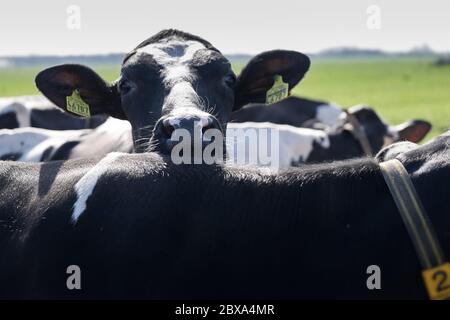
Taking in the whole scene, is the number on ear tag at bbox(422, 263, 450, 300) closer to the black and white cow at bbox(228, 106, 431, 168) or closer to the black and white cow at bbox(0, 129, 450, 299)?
the black and white cow at bbox(0, 129, 450, 299)

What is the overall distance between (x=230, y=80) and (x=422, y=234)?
3.39 m

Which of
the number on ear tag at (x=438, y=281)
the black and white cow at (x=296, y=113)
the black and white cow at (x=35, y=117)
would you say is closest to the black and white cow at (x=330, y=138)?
the black and white cow at (x=296, y=113)

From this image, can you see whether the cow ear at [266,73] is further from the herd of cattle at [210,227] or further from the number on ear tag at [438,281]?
the number on ear tag at [438,281]

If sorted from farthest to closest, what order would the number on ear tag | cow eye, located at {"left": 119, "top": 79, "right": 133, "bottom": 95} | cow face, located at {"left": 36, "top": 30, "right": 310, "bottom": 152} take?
cow eye, located at {"left": 119, "top": 79, "right": 133, "bottom": 95}, cow face, located at {"left": 36, "top": 30, "right": 310, "bottom": 152}, the number on ear tag

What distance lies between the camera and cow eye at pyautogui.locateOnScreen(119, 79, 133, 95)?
570 centimetres

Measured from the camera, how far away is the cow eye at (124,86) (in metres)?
5.70

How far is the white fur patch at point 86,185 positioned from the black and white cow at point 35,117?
20.3 feet

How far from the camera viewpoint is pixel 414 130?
10.0 m

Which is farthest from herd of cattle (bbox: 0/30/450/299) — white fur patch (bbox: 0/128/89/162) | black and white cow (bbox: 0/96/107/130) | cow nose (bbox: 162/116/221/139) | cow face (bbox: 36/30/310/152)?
black and white cow (bbox: 0/96/107/130)

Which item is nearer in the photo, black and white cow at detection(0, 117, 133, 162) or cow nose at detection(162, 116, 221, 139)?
cow nose at detection(162, 116, 221, 139)

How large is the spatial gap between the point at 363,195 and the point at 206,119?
5.65ft

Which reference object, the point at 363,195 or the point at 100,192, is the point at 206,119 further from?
the point at 363,195

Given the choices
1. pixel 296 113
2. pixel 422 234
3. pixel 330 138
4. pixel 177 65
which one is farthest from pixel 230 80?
pixel 296 113
